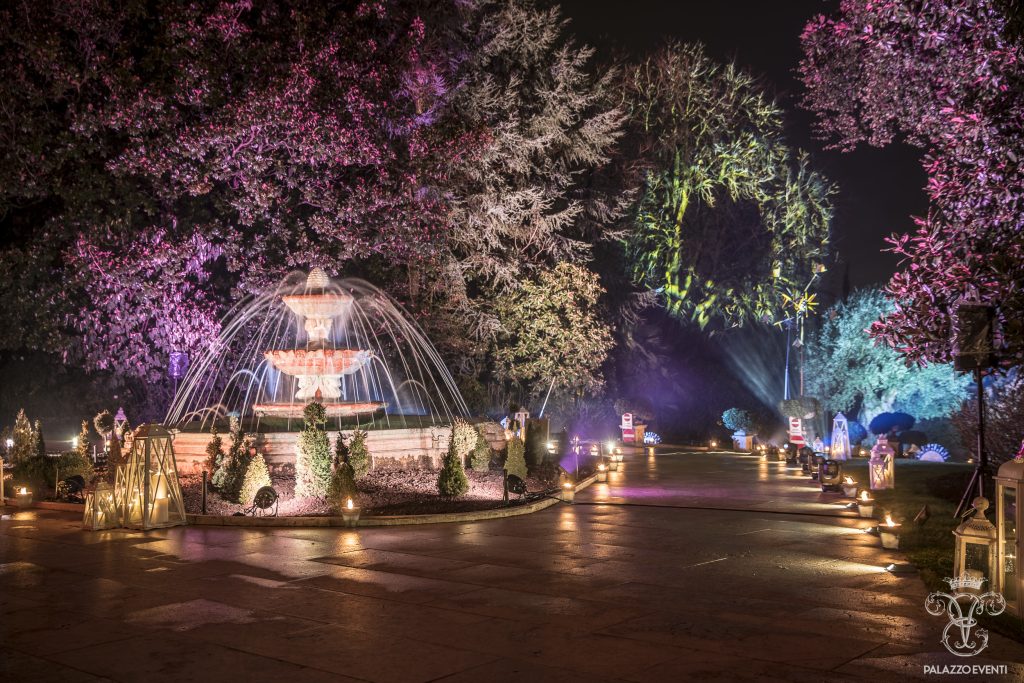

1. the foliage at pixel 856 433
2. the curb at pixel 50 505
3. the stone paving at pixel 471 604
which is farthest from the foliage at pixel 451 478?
the foliage at pixel 856 433

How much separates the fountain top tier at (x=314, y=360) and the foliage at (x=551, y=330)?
2332 mm

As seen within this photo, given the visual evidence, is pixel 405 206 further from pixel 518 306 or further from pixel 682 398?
pixel 682 398

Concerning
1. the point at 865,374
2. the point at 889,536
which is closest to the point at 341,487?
the point at 889,536

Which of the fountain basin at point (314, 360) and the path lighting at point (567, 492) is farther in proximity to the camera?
the fountain basin at point (314, 360)

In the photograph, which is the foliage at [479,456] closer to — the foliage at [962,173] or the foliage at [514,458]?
the foliage at [514,458]

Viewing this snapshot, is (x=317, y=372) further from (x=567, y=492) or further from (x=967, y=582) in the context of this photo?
(x=967, y=582)

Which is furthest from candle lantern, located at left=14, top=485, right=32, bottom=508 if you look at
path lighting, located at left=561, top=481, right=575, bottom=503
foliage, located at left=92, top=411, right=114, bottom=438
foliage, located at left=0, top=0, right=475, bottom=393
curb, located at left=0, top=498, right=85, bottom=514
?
path lighting, located at left=561, top=481, right=575, bottom=503

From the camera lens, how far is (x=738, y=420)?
36.3 m

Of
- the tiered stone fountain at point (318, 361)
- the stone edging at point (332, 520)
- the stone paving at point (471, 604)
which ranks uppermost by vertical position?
the tiered stone fountain at point (318, 361)

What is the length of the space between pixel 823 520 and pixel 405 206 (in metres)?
13.1

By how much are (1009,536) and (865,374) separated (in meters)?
28.6

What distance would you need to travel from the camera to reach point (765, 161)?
4172 centimetres

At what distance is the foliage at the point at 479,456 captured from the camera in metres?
20.6

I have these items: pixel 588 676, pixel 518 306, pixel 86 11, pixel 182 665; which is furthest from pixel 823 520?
pixel 86 11
